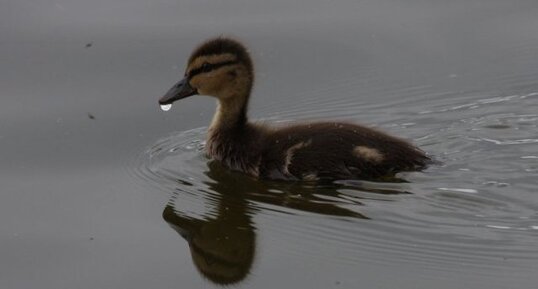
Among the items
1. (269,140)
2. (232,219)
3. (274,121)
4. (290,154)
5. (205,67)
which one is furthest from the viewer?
(274,121)

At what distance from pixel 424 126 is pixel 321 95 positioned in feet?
2.18

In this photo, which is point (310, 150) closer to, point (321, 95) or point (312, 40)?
point (321, 95)

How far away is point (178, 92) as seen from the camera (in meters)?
6.74

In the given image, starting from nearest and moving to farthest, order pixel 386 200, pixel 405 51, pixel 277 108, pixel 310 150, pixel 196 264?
pixel 196 264 → pixel 386 200 → pixel 310 150 → pixel 277 108 → pixel 405 51

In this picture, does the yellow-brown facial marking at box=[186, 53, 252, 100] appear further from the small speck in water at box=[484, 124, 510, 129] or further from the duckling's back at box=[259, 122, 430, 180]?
the small speck in water at box=[484, 124, 510, 129]

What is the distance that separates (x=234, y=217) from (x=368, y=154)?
75 cm

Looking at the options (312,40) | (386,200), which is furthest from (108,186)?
(312,40)

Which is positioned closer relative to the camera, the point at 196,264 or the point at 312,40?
the point at 196,264

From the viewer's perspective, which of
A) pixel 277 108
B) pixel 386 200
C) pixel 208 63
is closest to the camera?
pixel 386 200

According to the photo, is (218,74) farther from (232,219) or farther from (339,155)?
(232,219)

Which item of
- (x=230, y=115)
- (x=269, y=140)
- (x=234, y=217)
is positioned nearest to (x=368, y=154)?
(x=269, y=140)

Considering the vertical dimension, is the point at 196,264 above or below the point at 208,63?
below

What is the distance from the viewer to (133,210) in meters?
5.93

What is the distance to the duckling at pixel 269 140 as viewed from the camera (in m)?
6.21
